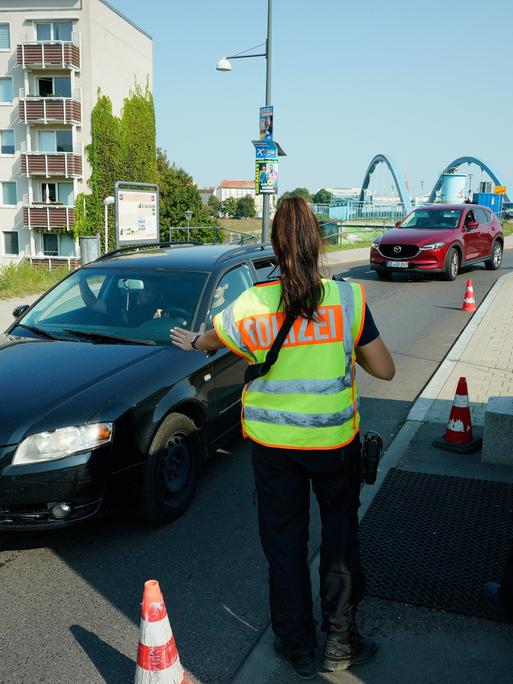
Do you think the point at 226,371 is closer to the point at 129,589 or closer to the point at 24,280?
the point at 129,589

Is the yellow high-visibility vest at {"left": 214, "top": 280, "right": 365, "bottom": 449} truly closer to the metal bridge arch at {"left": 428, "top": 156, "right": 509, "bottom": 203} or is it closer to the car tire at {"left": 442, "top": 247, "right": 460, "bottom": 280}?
the car tire at {"left": 442, "top": 247, "right": 460, "bottom": 280}

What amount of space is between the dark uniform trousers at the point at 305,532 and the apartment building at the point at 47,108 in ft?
150

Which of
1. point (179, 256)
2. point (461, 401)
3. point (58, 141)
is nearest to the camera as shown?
point (461, 401)

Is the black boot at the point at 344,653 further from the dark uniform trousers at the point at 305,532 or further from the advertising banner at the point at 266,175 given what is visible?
the advertising banner at the point at 266,175

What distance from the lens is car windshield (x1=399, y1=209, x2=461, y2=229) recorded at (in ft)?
58.0

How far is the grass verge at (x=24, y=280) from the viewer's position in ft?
50.2

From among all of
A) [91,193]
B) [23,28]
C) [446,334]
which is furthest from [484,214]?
[23,28]

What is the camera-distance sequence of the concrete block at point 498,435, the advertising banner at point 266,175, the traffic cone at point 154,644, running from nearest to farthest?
the traffic cone at point 154,644 → the concrete block at point 498,435 → the advertising banner at point 266,175

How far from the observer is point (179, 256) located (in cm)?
576

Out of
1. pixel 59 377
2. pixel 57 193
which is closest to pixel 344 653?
pixel 59 377

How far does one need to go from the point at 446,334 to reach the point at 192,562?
307 inches

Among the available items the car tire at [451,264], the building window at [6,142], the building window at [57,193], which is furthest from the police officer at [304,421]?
the building window at [6,142]

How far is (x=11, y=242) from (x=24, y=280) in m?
34.1

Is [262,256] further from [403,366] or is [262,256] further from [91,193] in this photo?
[91,193]
